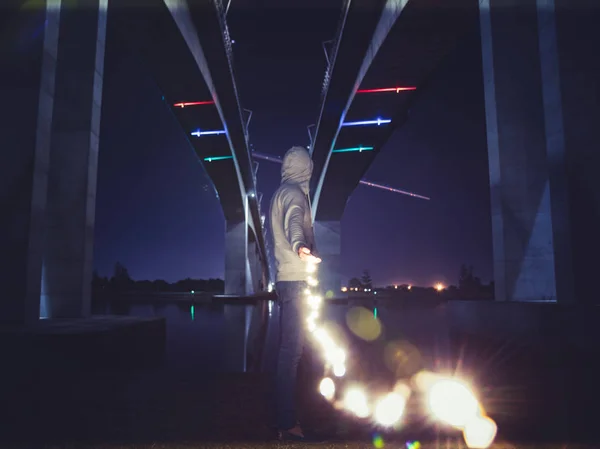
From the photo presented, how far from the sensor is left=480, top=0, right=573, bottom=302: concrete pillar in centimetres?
1025

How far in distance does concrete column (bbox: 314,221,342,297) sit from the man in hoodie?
29442mm

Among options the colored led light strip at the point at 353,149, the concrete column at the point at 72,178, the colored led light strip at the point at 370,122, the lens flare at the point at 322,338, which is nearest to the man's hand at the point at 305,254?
the lens flare at the point at 322,338

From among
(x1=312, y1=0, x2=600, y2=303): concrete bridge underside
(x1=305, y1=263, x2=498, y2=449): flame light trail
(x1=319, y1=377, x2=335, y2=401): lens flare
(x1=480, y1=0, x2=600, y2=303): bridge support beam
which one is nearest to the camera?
(x1=305, y1=263, x2=498, y2=449): flame light trail

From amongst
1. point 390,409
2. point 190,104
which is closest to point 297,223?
point 390,409

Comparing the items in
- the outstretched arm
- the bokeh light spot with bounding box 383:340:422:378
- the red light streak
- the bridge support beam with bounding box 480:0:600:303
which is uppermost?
the red light streak

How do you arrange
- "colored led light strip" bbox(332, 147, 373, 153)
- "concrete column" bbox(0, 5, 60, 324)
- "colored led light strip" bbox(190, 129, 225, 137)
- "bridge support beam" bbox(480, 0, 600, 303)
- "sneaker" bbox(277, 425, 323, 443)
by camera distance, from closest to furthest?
1. "sneaker" bbox(277, 425, 323, 443)
2. "concrete column" bbox(0, 5, 60, 324)
3. "bridge support beam" bbox(480, 0, 600, 303)
4. "colored led light strip" bbox(190, 129, 225, 137)
5. "colored led light strip" bbox(332, 147, 373, 153)

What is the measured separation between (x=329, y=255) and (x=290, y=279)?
31848 millimetres

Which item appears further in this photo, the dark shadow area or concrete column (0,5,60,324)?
concrete column (0,5,60,324)

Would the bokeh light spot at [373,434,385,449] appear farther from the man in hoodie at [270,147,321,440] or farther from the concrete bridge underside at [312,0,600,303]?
the concrete bridge underside at [312,0,600,303]

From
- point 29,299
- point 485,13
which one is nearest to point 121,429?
point 29,299

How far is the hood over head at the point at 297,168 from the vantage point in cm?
372

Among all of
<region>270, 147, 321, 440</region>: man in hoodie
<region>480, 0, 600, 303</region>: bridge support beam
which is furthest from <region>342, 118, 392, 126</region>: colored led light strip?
<region>270, 147, 321, 440</region>: man in hoodie

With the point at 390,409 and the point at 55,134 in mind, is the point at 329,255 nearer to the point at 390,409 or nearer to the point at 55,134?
the point at 55,134

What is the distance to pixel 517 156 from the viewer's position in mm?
10383
